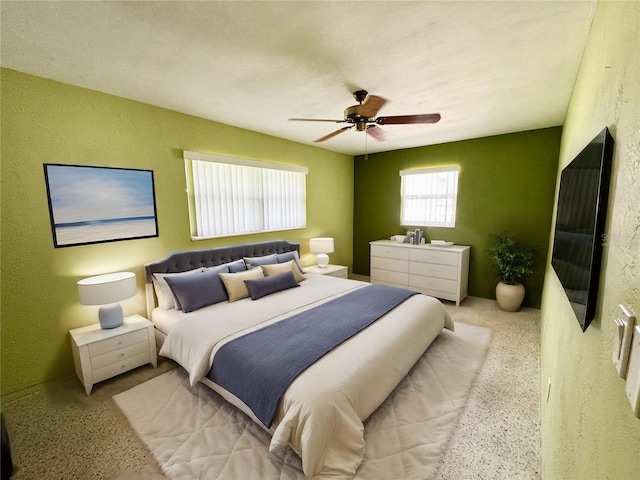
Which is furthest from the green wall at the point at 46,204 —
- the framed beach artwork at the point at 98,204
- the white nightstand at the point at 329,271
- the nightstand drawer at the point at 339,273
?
the nightstand drawer at the point at 339,273

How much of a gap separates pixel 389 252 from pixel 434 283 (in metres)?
0.87

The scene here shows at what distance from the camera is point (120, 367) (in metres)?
2.48

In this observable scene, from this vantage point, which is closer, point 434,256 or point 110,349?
point 110,349

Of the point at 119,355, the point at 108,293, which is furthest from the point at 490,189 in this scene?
the point at 119,355

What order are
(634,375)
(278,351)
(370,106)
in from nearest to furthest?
(634,375) < (278,351) < (370,106)

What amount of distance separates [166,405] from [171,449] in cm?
47

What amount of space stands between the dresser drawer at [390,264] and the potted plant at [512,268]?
4.22 ft

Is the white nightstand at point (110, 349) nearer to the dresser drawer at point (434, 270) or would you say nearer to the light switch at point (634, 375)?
the light switch at point (634, 375)

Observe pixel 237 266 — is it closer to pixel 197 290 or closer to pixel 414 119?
pixel 197 290

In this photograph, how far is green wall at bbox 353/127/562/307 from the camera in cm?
382

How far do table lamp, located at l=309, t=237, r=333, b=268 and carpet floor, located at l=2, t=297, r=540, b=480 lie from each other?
2561 millimetres

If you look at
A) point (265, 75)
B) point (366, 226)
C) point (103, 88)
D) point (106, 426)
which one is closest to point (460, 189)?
point (366, 226)

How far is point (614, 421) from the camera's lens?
1.95 feet

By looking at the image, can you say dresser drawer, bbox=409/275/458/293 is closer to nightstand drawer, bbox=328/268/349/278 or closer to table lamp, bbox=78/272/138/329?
nightstand drawer, bbox=328/268/349/278
